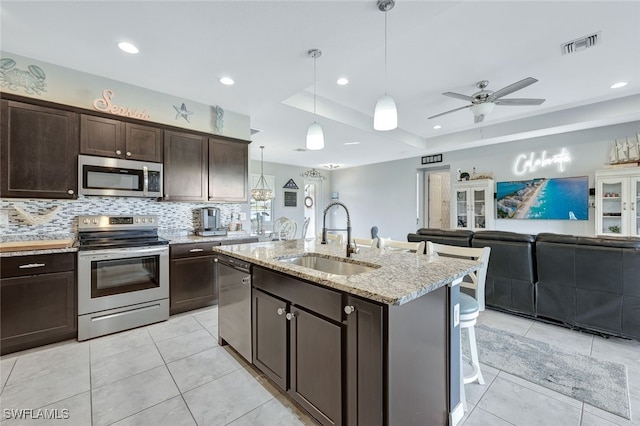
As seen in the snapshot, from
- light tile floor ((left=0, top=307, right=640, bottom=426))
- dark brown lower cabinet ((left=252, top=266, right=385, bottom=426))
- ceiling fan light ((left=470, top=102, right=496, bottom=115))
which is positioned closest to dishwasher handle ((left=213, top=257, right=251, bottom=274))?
dark brown lower cabinet ((left=252, top=266, right=385, bottom=426))

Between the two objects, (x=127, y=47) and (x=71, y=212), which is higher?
(x=127, y=47)

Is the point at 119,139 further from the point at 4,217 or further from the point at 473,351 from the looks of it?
the point at 473,351

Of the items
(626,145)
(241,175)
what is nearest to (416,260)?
(241,175)

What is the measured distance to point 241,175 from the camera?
12.8 ft

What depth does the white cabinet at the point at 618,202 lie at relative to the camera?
13.4 feet

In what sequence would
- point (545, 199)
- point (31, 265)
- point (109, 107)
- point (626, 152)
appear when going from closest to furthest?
point (31, 265) → point (109, 107) → point (626, 152) → point (545, 199)

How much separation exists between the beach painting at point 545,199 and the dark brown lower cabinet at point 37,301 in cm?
694

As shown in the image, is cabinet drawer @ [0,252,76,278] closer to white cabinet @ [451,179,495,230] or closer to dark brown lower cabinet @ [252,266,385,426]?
dark brown lower cabinet @ [252,266,385,426]

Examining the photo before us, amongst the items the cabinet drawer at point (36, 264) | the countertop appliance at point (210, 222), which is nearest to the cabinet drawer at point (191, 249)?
the countertop appliance at point (210, 222)

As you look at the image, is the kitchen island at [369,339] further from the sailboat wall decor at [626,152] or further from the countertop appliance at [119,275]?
the sailboat wall decor at [626,152]

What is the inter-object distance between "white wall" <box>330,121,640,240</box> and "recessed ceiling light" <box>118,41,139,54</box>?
248 inches

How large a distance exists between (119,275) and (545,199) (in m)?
6.92

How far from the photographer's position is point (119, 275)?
2.75 metres

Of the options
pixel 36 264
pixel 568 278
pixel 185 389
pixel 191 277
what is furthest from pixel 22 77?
pixel 568 278
